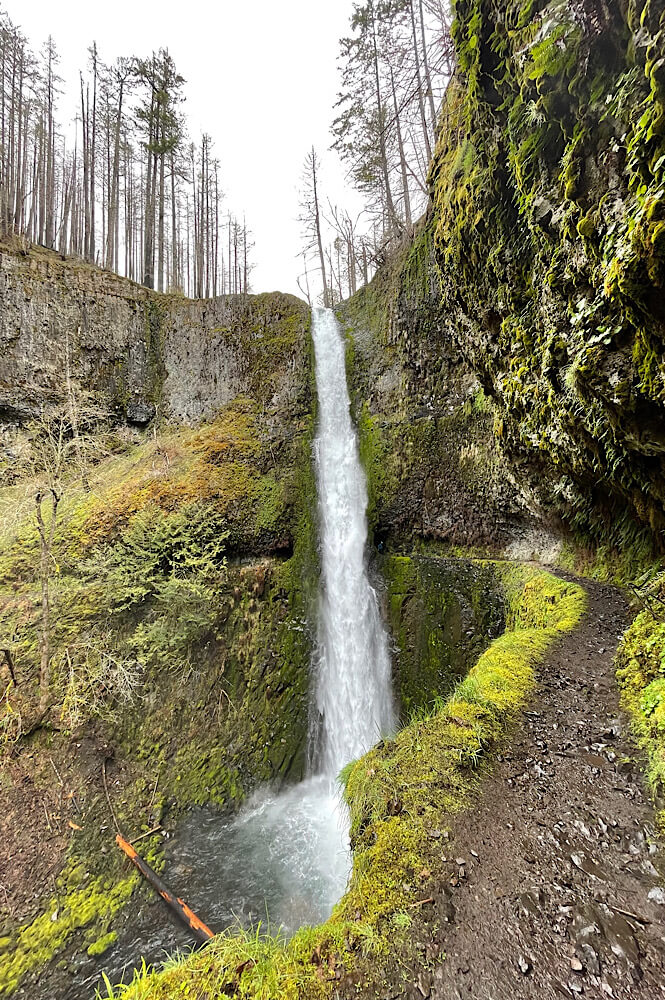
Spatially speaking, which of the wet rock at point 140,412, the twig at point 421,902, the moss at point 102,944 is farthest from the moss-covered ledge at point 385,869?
the wet rock at point 140,412

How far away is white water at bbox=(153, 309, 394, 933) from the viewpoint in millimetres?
4938

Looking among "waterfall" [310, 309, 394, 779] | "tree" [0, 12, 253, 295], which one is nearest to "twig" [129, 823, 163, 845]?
"waterfall" [310, 309, 394, 779]

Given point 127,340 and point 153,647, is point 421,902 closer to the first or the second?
point 153,647

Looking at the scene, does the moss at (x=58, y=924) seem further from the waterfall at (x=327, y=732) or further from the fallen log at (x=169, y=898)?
the waterfall at (x=327, y=732)

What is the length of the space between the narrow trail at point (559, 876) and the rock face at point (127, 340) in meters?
10.7

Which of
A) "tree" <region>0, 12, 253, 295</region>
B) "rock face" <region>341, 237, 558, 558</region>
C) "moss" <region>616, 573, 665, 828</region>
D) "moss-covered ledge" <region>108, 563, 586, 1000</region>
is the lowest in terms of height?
"moss-covered ledge" <region>108, 563, 586, 1000</region>

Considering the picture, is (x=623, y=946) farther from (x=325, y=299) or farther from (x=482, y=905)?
(x=325, y=299)

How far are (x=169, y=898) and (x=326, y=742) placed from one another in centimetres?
329

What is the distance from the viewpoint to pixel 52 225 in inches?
664

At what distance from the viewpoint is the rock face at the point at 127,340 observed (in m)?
10.5

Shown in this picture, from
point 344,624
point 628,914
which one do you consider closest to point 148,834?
point 344,624

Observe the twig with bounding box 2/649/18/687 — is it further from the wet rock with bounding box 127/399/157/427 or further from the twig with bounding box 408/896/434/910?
the wet rock with bounding box 127/399/157/427

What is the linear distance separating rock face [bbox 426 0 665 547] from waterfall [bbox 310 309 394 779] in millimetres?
4211

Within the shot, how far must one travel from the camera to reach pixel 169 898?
189 inches
